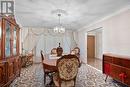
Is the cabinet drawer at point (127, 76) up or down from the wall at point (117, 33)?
down

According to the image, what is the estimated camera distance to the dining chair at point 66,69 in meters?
2.46

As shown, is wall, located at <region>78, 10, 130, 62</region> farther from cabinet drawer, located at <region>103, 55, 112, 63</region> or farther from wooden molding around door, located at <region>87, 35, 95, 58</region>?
wooden molding around door, located at <region>87, 35, 95, 58</region>

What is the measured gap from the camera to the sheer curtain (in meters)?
8.13

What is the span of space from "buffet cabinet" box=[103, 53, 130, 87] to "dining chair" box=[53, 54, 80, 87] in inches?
60.7

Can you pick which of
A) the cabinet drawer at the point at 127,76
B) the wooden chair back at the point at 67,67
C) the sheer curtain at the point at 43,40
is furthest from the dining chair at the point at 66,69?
the sheer curtain at the point at 43,40

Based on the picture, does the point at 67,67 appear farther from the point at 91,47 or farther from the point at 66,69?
the point at 91,47

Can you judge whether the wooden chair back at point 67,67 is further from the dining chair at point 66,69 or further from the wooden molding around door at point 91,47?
the wooden molding around door at point 91,47

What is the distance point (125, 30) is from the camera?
396cm

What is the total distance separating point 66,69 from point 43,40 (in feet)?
20.1

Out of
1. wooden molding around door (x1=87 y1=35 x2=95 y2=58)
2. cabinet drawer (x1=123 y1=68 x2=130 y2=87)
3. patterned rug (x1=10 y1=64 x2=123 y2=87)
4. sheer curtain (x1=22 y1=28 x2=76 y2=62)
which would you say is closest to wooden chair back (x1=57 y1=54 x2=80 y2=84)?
patterned rug (x1=10 y1=64 x2=123 y2=87)

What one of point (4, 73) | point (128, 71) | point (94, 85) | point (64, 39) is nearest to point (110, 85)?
point (94, 85)

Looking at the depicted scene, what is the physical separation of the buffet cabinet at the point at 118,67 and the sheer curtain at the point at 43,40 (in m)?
4.72

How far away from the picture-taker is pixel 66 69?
2529 millimetres

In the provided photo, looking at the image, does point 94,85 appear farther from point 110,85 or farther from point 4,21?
point 4,21
